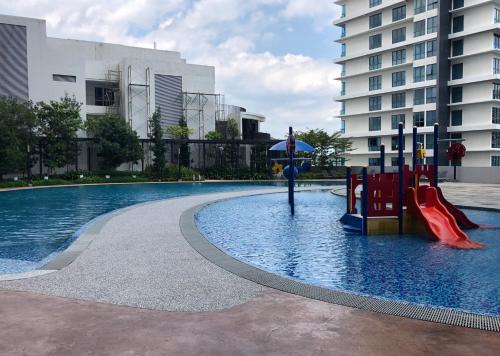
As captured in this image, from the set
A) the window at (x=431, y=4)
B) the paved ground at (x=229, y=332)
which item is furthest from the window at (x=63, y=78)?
the paved ground at (x=229, y=332)

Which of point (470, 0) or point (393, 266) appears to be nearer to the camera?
point (393, 266)

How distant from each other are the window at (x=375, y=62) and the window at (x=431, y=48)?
24.3 ft

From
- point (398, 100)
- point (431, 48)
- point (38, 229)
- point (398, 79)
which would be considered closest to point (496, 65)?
point (431, 48)

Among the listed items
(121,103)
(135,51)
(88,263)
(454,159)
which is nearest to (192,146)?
(121,103)

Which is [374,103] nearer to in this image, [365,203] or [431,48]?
[431,48]

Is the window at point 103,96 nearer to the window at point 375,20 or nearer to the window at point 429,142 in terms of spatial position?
the window at point 375,20

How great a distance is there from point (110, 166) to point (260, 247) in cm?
3519

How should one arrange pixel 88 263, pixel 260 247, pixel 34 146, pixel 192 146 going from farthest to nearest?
pixel 192 146
pixel 34 146
pixel 260 247
pixel 88 263

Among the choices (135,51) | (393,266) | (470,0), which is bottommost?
(393,266)

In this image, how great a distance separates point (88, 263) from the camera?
767 centimetres

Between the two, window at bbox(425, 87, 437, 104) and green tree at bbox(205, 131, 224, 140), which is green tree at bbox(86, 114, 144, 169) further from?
window at bbox(425, 87, 437, 104)

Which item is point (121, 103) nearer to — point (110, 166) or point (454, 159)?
point (110, 166)

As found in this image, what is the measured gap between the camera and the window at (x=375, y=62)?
55562mm

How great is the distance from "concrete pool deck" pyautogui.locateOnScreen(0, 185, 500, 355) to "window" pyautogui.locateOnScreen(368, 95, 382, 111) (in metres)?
52.7
